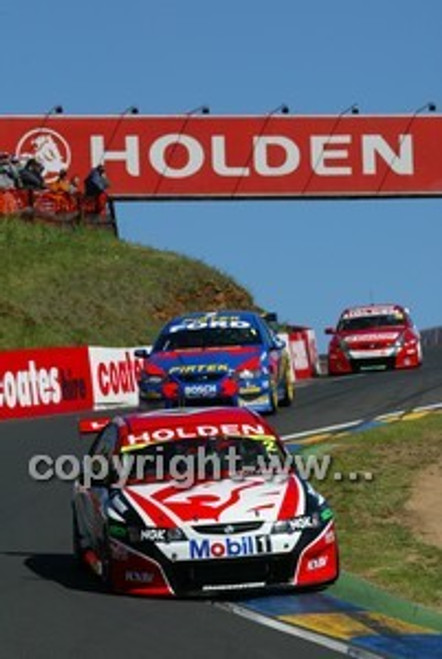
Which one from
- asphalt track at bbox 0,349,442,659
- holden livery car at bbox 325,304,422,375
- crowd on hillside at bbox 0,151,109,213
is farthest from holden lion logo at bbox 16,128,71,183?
asphalt track at bbox 0,349,442,659

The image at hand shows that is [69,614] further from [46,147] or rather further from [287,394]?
[46,147]

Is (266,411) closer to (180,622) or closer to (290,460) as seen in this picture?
(290,460)

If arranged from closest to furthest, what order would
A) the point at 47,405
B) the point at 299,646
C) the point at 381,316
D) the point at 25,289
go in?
the point at 299,646
the point at 47,405
the point at 381,316
the point at 25,289

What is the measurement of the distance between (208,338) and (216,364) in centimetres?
145

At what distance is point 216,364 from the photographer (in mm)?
23875

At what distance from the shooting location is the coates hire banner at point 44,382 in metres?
29.8

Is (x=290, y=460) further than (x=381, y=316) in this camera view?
No

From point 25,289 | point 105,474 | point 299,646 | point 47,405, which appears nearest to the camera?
point 299,646

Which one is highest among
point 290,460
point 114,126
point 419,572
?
point 114,126

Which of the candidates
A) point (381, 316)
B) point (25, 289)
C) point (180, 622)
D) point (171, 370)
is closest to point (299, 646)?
point (180, 622)

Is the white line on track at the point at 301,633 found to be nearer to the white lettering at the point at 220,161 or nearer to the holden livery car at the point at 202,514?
the holden livery car at the point at 202,514

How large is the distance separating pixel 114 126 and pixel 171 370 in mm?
29897

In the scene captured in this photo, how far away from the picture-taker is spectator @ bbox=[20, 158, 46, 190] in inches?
1742

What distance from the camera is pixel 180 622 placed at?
10.8 metres
